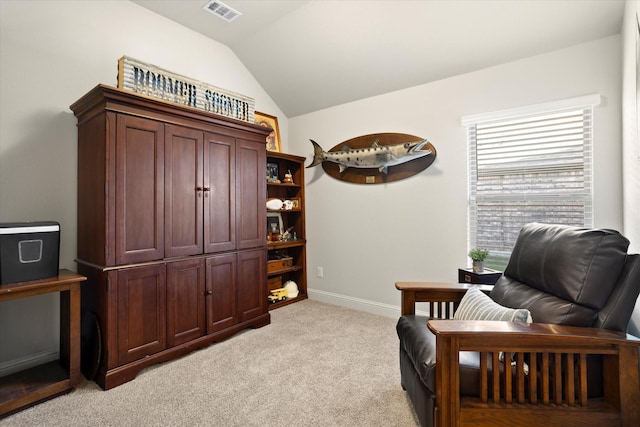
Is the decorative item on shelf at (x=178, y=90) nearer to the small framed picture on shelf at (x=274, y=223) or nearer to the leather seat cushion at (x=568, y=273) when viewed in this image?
the small framed picture on shelf at (x=274, y=223)

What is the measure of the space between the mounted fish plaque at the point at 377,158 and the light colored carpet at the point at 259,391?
170 cm

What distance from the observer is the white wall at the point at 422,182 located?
235 centimetres

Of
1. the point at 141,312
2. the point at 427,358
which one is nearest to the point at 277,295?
the point at 141,312

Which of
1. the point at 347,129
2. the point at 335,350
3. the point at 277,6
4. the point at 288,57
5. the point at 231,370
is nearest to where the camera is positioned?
the point at 231,370

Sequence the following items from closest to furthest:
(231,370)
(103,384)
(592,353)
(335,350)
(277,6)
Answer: (592,353)
(103,384)
(231,370)
(335,350)
(277,6)

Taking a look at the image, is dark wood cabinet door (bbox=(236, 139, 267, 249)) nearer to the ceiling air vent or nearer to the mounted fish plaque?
the mounted fish plaque

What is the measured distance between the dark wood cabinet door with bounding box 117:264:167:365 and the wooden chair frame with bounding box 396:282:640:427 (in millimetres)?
1943

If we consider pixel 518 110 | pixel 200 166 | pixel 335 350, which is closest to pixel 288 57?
pixel 200 166

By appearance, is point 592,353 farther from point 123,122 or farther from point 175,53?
point 175,53

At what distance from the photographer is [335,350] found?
2.55 metres

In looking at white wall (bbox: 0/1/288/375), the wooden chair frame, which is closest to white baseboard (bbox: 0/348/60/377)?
white wall (bbox: 0/1/288/375)

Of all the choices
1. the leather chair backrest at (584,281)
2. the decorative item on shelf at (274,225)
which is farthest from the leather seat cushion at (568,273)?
the decorative item on shelf at (274,225)

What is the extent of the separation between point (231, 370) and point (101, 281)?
1.08 meters

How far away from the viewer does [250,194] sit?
3000 mm
